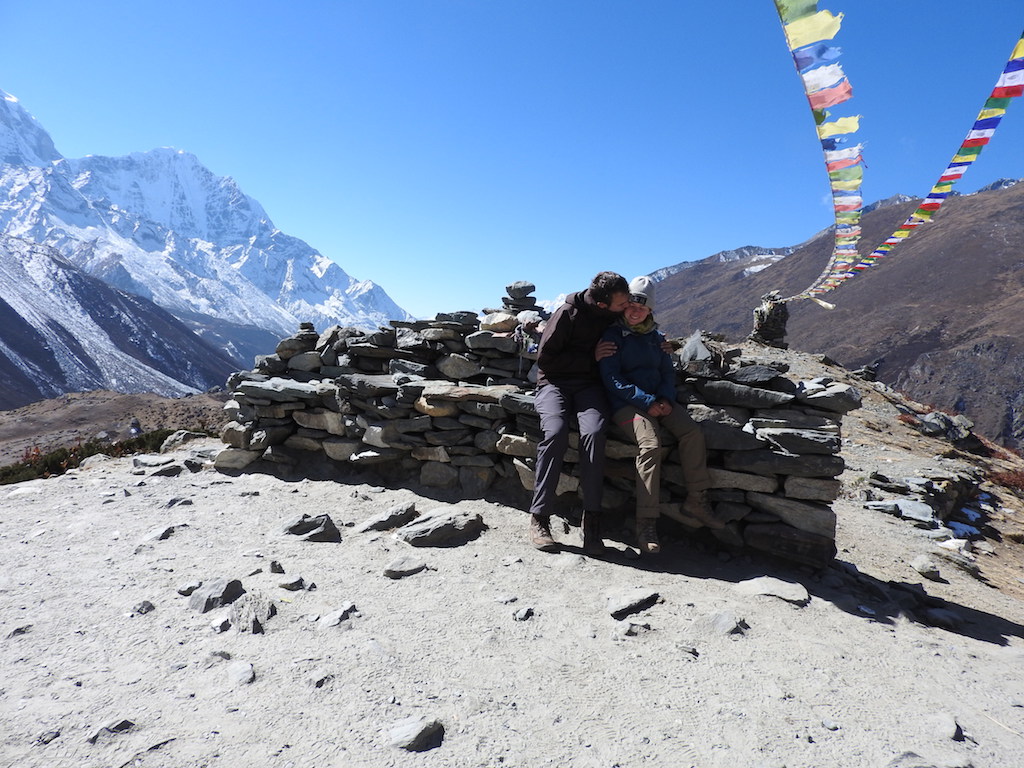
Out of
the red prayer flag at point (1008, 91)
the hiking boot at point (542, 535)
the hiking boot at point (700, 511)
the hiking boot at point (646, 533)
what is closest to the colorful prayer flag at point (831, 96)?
the red prayer flag at point (1008, 91)

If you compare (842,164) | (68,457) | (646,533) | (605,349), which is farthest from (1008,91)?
(68,457)

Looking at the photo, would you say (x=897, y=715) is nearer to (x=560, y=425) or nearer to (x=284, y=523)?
(x=560, y=425)

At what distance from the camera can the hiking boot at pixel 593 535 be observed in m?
4.28

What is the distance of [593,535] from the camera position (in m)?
4.31

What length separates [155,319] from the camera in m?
139

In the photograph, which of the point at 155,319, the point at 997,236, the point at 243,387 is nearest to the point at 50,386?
the point at 155,319

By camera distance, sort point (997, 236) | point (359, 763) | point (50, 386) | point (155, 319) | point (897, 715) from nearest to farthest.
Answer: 1. point (359, 763)
2. point (897, 715)
3. point (997, 236)
4. point (50, 386)
5. point (155, 319)

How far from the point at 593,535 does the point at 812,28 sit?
629 cm

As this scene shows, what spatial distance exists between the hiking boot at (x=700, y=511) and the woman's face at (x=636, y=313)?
1.53 m

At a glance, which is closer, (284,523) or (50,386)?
(284,523)

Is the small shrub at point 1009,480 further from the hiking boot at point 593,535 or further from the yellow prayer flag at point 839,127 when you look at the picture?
the hiking boot at point 593,535

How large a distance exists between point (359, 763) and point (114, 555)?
351 centimetres

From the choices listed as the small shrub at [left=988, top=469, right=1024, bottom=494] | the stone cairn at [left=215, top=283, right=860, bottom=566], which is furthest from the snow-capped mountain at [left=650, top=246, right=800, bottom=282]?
the stone cairn at [left=215, top=283, right=860, bottom=566]

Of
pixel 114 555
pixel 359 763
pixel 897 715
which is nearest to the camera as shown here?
pixel 359 763
